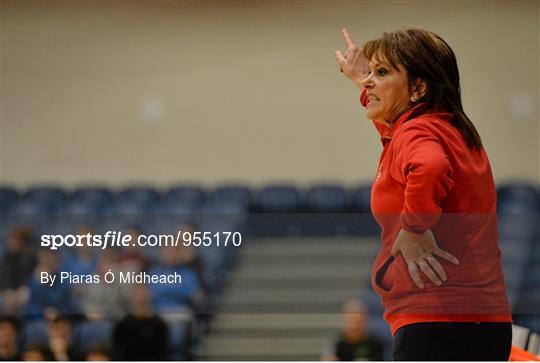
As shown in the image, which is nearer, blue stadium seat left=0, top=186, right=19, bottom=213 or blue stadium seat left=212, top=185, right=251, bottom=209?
blue stadium seat left=212, top=185, right=251, bottom=209

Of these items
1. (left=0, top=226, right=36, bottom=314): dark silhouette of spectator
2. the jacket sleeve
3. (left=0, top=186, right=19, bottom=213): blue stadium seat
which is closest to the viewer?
the jacket sleeve

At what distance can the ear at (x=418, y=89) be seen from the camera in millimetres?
Result: 1641

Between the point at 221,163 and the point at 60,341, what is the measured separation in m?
2.47

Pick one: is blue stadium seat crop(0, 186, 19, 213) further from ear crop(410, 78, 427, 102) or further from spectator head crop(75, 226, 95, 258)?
ear crop(410, 78, 427, 102)

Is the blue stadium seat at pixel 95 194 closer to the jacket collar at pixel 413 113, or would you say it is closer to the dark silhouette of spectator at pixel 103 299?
the dark silhouette of spectator at pixel 103 299

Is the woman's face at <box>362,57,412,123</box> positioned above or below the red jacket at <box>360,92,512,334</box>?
above

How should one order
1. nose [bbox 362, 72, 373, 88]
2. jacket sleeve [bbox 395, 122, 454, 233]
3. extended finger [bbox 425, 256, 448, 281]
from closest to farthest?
jacket sleeve [bbox 395, 122, 454, 233] → extended finger [bbox 425, 256, 448, 281] → nose [bbox 362, 72, 373, 88]

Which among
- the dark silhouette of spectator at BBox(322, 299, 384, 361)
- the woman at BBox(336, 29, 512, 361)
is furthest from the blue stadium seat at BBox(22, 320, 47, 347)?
the woman at BBox(336, 29, 512, 361)

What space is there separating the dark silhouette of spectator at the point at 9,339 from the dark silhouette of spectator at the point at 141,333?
21 centimetres

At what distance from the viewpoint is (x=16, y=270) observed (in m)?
2.01

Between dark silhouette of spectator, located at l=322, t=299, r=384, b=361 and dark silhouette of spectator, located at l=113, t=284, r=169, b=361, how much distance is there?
0.35 m

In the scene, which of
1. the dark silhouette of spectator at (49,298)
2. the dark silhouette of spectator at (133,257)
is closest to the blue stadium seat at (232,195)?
the dark silhouette of spectator at (133,257)

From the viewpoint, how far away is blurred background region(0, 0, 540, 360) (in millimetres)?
1818

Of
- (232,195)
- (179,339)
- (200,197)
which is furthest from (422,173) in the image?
(200,197)
